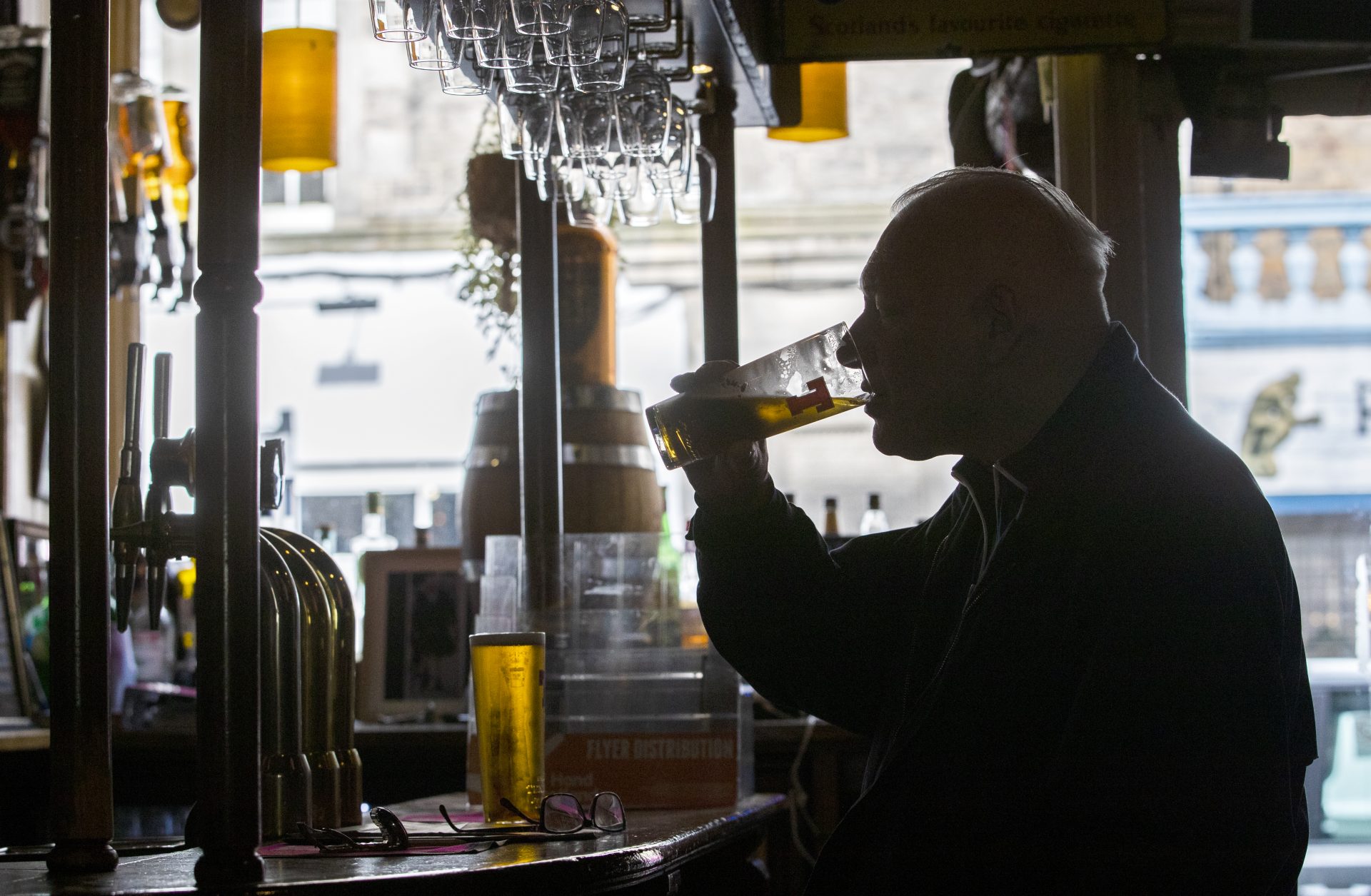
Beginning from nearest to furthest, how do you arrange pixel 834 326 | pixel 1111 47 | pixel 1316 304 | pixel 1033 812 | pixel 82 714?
1. pixel 82 714
2. pixel 1033 812
3. pixel 834 326
4. pixel 1111 47
5. pixel 1316 304

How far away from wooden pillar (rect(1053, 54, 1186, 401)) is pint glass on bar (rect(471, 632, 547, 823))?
1.34 metres

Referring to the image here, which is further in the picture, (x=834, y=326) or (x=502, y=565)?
(x=502, y=565)

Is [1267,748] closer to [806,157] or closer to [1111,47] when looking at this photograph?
[1111,47]

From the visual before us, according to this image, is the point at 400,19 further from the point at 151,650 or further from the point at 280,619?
the point at 151,650

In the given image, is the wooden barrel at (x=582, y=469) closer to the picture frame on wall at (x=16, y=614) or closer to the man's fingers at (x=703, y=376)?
the man's fingers at (x=703, y=376)

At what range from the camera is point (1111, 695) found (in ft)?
4.04

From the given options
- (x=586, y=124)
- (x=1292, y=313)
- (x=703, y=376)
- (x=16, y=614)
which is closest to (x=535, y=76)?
(x=586, y=124)

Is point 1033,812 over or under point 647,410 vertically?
under

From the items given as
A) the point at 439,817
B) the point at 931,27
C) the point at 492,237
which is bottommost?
the point at 439,817

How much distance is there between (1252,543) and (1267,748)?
0.58 feet

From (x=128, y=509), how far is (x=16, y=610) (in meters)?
1.99

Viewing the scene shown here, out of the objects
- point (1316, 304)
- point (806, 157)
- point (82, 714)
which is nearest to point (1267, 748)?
point (82, 714)

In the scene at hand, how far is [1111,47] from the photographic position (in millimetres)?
2150

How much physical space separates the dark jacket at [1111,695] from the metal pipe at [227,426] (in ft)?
1.74
